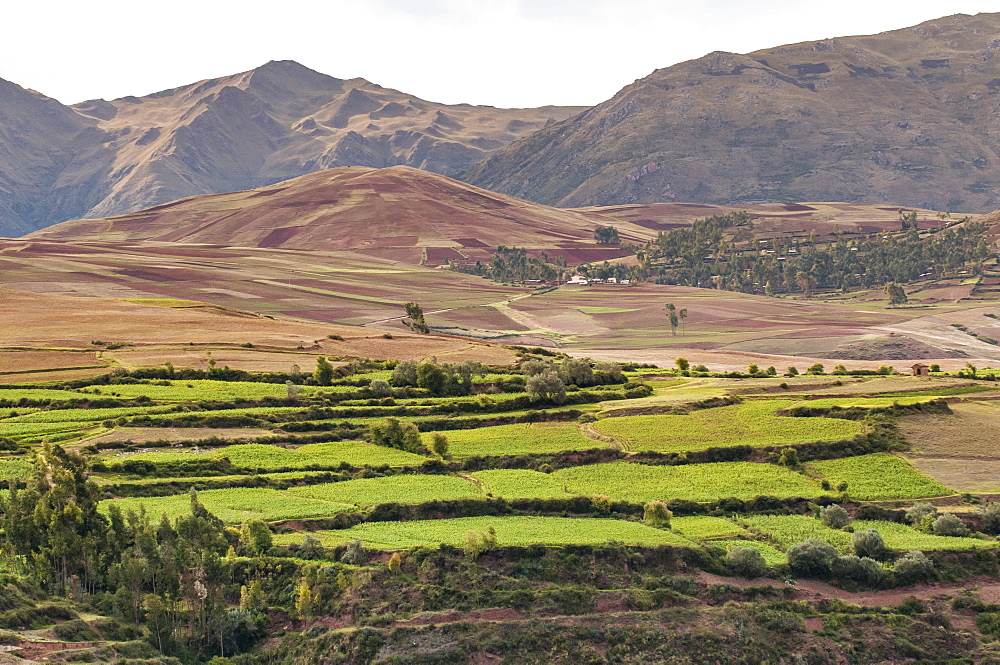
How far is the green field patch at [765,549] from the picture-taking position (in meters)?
53.0

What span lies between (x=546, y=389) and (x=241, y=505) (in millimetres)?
35887

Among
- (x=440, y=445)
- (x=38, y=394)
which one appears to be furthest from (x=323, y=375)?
(x=440, y=445)

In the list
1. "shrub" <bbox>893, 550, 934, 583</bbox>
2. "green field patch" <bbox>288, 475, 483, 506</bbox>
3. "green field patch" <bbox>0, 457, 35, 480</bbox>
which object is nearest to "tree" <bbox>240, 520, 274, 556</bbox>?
"green field patch" <bbox>288, 475, 483, 506</bbox>

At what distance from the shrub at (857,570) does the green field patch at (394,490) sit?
2261cm

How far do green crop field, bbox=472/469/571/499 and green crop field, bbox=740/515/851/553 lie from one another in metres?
12.6

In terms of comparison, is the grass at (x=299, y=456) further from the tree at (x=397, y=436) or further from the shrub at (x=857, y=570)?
the shrub at (x=857, y=570)

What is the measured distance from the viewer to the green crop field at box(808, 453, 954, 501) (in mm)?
64125

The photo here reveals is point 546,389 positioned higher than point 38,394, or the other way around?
point 38,394

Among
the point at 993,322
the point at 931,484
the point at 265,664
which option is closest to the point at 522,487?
the point at 265,664

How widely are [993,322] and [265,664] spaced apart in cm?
19384

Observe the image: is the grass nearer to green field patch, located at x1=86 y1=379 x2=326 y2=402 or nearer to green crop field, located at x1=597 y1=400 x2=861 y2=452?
green field patch, located at x1=86 y1=379 x2=326 y2=402

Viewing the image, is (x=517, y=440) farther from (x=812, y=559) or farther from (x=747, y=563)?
(x=812, y=559)

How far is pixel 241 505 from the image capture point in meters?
59.4

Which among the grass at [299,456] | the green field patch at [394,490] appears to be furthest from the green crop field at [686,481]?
the grass at [299,456]
